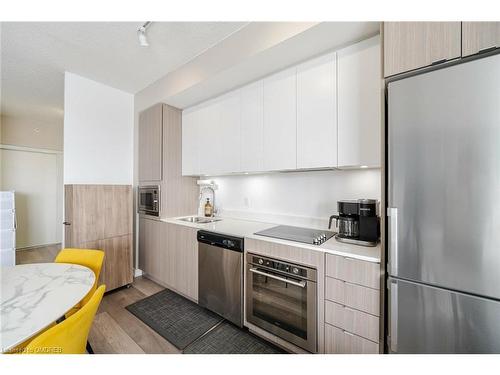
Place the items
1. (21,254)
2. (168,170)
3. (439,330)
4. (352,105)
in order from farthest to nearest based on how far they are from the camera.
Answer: (21,254)
(168,170)
(352,105)
(439,330)

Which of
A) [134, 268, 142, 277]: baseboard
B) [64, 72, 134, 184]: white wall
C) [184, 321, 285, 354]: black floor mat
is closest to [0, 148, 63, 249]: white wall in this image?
[64, 72, 134, 184]: white wall

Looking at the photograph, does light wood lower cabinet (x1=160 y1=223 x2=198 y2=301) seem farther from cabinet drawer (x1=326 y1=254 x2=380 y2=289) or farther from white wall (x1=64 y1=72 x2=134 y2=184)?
cabinet drawer (x1=326 y1=254 x2=380 y2=289)

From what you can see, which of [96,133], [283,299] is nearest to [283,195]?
[283,299]

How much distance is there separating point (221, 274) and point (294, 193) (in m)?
1.09

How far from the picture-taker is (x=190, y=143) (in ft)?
8.82

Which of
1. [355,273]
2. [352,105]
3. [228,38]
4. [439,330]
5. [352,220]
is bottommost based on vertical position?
[439,330]

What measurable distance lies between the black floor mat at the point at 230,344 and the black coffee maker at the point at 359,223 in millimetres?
1047

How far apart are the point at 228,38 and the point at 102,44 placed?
124 centimetres

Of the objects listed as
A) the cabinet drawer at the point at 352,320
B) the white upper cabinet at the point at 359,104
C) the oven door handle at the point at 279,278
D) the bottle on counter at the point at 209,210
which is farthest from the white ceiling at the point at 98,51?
the cabinet drawer at the point at 352,320

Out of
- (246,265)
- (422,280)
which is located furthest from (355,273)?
(246,265)

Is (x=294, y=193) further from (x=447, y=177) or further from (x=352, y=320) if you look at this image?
(x=447, y=177)

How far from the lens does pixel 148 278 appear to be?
2.88m

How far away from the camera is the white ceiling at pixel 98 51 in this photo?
5.79ft

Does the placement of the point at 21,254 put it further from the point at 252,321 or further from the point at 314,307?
the point at 314,307
